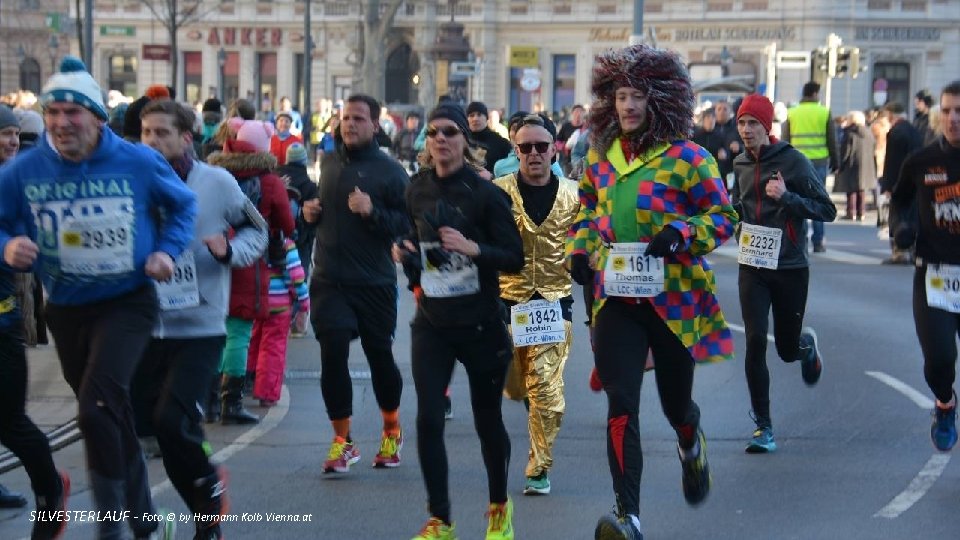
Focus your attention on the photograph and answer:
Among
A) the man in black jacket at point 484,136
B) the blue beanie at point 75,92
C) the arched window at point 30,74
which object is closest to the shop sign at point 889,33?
the arched window at point 30,74

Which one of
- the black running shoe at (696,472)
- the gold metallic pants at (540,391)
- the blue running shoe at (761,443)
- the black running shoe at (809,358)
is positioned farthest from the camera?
the black running shoe at (809,358)

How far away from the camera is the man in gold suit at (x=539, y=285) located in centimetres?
823

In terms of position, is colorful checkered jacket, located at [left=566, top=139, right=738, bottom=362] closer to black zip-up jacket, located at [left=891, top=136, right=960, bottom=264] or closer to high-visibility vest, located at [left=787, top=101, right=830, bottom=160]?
black zip-up jacket, located at [left=891, top=136, right=960, bottom=264]

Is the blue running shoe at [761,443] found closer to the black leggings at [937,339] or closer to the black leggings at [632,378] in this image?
the black leggings at [937,339]

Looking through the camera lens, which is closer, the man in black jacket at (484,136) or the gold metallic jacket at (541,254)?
the gold metallic jacket at (541,254)

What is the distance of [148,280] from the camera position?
621 cm

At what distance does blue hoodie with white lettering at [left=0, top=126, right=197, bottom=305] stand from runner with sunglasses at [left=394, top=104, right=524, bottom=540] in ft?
3.80

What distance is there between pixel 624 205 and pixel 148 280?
1.92 meters

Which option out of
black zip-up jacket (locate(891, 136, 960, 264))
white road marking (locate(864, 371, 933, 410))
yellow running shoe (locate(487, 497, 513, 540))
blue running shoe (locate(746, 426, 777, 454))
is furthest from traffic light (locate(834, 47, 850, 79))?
yellow running shoe (locate(487, 497, 513, 540))

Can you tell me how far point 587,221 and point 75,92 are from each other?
212 cm

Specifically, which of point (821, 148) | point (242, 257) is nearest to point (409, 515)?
point (242, 257)

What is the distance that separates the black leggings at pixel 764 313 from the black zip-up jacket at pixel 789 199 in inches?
3.8

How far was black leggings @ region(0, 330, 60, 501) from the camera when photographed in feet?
22.2

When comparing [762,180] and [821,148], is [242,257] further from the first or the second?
[821,148]
